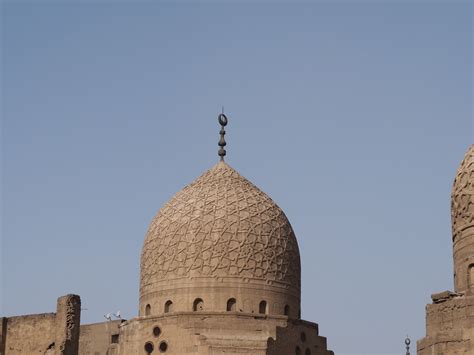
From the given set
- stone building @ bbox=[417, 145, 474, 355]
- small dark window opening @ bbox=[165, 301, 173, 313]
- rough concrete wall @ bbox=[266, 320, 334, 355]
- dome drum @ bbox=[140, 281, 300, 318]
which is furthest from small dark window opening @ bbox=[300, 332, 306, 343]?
stone building @ bbox=[417, 145, 474, 355]

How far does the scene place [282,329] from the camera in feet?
93.8

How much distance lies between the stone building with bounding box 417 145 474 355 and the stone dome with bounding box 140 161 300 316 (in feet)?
33.9

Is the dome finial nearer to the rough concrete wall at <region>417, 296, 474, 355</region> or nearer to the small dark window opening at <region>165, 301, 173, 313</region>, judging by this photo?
the small dark window opening at <region>165, 301, 173, 313</region>

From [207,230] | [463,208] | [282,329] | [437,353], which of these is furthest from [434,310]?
[207,230]

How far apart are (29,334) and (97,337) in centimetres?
793

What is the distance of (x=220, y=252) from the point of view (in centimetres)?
2945

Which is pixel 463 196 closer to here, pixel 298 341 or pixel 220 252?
pixel 298 341

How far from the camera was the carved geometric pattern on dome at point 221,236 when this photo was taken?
29.5m

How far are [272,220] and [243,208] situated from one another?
1084 mm

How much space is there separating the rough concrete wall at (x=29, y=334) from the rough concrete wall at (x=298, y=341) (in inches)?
254

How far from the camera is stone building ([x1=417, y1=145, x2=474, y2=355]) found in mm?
18562

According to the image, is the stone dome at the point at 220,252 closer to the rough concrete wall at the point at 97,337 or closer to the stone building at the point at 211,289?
the stone building at the point at 211,289

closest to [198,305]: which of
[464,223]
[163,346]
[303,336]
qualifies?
[163,346]

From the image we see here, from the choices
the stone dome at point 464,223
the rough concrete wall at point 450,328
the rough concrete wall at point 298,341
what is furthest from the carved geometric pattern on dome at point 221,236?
the rough concrete wall at point 450,328
